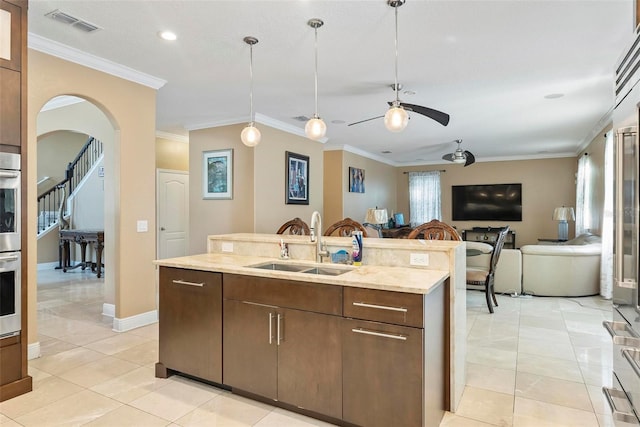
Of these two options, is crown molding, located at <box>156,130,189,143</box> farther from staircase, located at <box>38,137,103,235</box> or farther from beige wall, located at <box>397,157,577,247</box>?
beige wall, located at <box>397,157,577,247</box>

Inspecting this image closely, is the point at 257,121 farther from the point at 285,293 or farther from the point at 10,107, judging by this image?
the point at 285,293

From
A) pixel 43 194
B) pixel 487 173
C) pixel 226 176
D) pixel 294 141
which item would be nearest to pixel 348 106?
pixel 294 141

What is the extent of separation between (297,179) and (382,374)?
473 centimetres

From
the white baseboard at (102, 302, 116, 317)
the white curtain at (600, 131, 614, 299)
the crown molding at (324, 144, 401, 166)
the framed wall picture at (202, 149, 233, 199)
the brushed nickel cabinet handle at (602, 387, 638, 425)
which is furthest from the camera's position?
the crown molding at (324, 144, 401, 166)

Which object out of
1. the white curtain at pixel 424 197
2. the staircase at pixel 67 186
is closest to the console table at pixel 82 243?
the staircase at pixel 67 186

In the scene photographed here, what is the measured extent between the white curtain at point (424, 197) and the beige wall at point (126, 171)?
26.4 ft

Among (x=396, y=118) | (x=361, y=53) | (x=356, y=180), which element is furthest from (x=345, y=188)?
(x=396, y=118)

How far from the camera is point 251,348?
2379 millimetres

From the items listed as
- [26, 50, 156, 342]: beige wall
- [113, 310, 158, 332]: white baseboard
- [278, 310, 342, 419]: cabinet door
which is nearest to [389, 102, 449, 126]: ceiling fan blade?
[278, 310, 342, 419]: cabinet door

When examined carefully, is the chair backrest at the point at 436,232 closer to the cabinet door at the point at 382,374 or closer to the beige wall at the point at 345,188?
the cabinet door at the point at 382,374

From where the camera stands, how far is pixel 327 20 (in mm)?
2785

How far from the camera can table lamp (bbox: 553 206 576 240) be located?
26.4ft

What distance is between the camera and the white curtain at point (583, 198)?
7199mm

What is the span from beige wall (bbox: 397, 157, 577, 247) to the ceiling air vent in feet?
30.7
